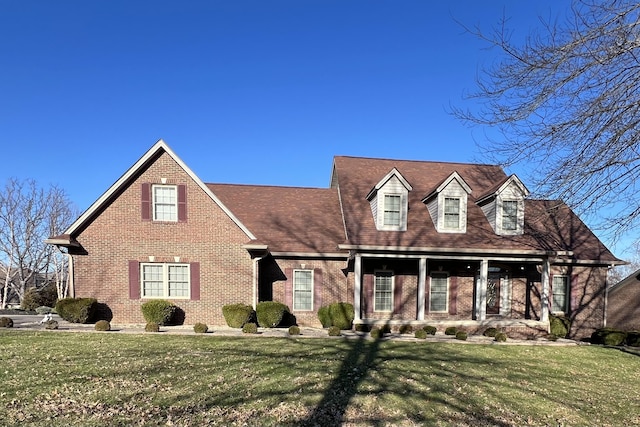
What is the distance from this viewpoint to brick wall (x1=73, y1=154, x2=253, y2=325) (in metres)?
14.3

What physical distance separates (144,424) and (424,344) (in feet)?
30.7

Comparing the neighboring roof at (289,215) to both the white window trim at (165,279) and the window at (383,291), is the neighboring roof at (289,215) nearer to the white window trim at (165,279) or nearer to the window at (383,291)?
the window at (383,291)

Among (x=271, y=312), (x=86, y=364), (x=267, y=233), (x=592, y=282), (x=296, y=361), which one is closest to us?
(x=86, y=364)

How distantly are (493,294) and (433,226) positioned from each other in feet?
15.8

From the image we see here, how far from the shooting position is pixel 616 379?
9.17 metres

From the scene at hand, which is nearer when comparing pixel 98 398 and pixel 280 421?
pixel 280 421

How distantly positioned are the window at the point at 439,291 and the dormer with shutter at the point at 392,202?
2.95 meters

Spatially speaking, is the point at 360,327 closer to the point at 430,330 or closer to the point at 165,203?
the point at 430,330

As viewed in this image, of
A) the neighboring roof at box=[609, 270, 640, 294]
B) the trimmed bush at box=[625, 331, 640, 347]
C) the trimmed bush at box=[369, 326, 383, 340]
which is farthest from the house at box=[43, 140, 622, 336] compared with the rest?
the neighboring roof at box=[609, 270, 640, 294]

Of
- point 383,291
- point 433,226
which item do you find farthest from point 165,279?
point 433,226

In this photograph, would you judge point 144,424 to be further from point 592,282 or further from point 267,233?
point 592,282

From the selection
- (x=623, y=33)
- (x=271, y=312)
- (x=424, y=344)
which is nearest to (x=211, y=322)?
(x=271, y=312)

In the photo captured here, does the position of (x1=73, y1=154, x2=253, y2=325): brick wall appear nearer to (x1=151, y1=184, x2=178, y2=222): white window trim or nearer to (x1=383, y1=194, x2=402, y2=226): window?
(x1=151, y1=184, x2=178, y2=222): white window trim

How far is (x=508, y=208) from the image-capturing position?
16.5 meters
